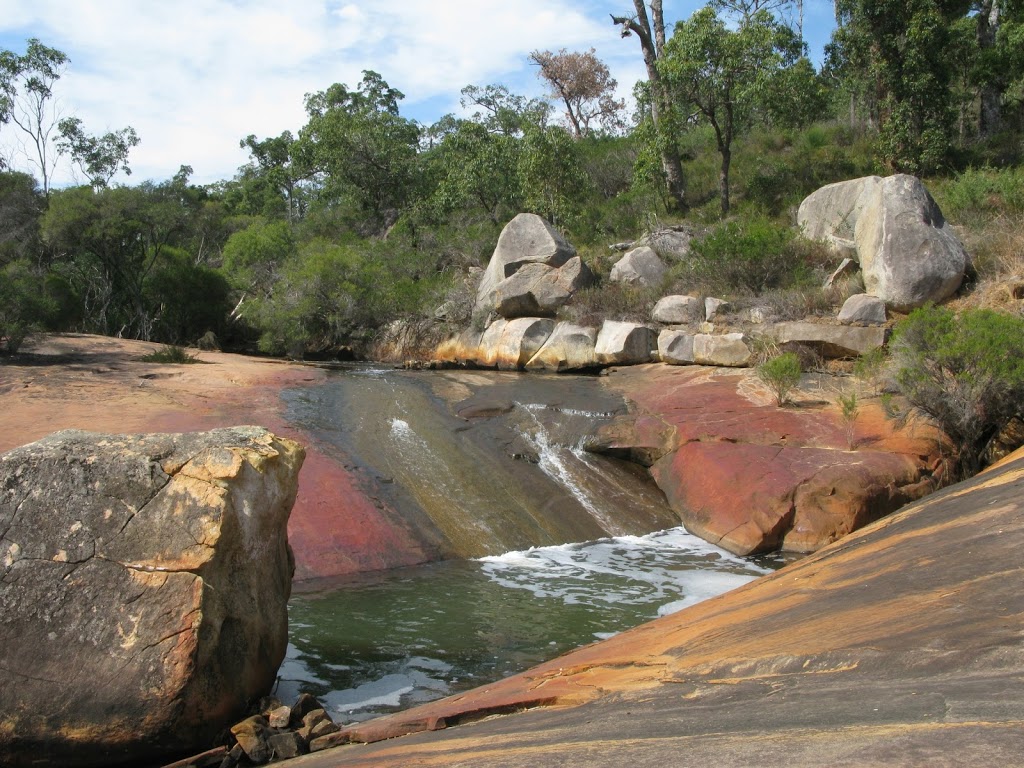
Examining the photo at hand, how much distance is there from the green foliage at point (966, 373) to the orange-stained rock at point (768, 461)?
0.48 metres

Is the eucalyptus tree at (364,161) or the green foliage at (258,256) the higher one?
the eucalyptus tree at (364,161)

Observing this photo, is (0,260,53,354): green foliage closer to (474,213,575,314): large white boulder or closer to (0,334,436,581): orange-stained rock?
(0,334,436,581): orange-stained rock

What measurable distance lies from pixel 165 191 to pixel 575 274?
109ft

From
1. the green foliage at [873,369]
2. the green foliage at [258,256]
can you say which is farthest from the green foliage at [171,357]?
the green foliage at [873,369]

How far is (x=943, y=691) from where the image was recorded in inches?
116

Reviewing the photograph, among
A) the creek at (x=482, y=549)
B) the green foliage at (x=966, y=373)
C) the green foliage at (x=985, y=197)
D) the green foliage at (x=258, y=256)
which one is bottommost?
the creek at (x=482, y=549)

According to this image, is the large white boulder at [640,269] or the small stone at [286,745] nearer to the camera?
the small stone at [286,745]

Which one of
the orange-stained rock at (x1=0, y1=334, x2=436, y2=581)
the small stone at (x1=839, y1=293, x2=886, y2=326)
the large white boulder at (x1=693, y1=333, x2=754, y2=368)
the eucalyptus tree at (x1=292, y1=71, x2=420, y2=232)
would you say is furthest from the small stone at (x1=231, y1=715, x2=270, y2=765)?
the eucalyptus tree at (x1=292, y1=71, x2=420, y2=232)

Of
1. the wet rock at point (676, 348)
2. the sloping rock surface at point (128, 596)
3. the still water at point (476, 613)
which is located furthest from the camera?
the wet rock at point (676, 348)

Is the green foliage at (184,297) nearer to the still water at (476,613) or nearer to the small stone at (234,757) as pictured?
the still water at (476,613)

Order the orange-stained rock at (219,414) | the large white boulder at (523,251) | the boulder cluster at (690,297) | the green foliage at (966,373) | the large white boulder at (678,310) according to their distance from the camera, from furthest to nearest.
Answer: the large white boulder at (523,251), the large white boulder at (678,310), the boulder cluster at (690,297), the green foliage at (966,373), the orange-stained rock at (219,414)

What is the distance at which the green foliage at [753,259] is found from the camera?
17.8m

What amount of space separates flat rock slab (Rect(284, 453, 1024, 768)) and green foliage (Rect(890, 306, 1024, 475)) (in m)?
5.10

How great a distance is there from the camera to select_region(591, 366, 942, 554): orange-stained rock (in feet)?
32.8
